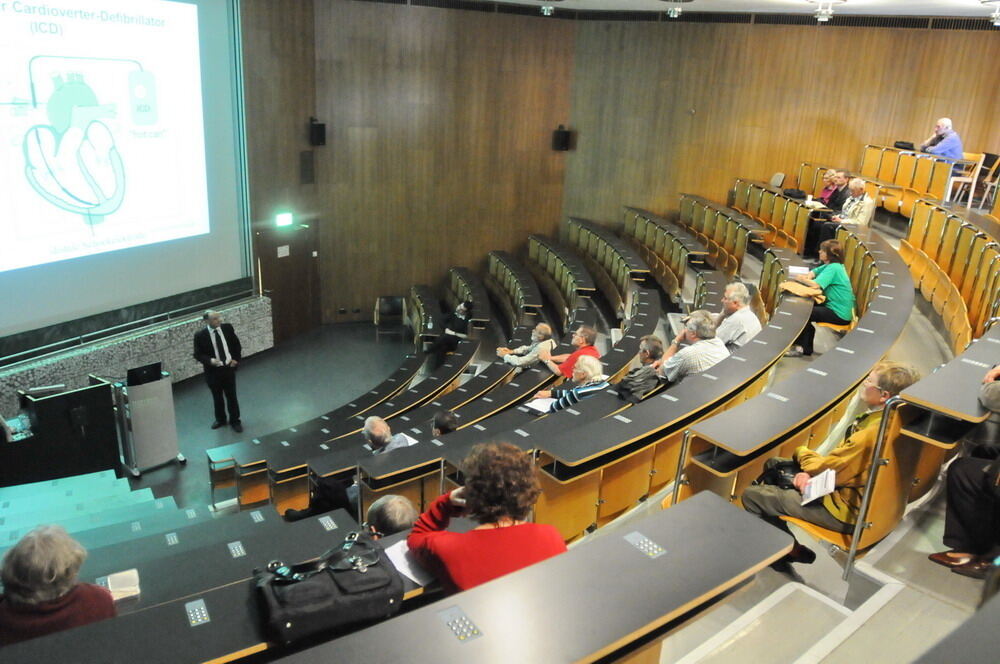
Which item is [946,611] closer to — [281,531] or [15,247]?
[281,531]

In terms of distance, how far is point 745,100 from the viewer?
34.2 feet

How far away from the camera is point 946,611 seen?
2.69m

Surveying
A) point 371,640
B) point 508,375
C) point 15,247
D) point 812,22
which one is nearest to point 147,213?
point 15,247

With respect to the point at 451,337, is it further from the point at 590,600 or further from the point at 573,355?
the point at 590,600

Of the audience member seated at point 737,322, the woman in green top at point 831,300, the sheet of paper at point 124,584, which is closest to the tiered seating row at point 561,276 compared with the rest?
the audience member seated at point 737,322

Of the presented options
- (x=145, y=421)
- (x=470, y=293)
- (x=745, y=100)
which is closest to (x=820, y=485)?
(x=145, y=421)

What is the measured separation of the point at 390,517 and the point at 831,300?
4.38 meters

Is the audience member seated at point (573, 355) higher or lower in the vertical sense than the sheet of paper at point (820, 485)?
lower

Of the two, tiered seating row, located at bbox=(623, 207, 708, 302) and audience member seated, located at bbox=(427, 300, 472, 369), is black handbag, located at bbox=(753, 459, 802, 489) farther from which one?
audience member seated, located at bbox=(427, 300, 472, 369)

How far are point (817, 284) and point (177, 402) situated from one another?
611 centimetres

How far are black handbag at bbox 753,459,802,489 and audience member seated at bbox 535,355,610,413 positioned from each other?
161cm

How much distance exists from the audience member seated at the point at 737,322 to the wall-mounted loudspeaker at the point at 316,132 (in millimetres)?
5895

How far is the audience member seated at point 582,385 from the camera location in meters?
4.81

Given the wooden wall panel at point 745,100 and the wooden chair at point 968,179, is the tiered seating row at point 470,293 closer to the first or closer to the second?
the wooden wall panel at point 745,100
